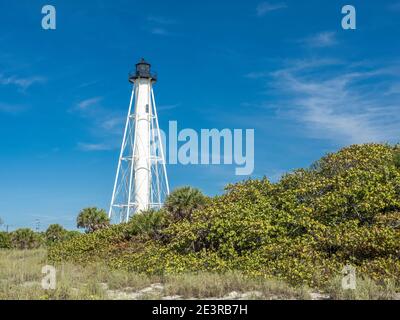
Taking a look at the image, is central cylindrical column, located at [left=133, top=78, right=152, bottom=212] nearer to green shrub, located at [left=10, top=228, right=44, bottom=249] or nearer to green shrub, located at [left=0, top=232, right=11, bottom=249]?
green shrub, located at [left=10, top=228, right=44, bottom=249]

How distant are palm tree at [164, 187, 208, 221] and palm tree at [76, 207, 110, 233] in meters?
14.4

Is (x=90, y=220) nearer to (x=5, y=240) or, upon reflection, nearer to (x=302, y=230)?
(x=5, y=240)

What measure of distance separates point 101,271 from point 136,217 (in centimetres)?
889

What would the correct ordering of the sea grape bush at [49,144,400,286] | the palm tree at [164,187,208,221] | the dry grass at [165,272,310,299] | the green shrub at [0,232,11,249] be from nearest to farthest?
1. the dry grass at [165,272,310,299]
2. the sea grape bush at [49,144,400,286]
3. the palm tree at [164,187,208,221]
4. the green shrub at [0,232,11,249]

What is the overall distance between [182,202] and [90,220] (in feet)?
50.9

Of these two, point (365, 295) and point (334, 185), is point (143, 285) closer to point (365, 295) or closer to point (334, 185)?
point (365, 295)

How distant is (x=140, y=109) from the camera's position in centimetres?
4316

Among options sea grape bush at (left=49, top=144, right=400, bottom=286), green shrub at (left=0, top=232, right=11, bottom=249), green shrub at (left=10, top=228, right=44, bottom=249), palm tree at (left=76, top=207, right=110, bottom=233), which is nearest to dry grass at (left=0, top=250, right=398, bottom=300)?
sea grape bush at (left=49, top=144, right=400, bottom=286)

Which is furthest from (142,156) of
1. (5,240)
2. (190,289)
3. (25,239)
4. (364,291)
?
(364,291)

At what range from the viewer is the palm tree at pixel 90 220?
3944 centimetres

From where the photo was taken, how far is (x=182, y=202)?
26.1 meters

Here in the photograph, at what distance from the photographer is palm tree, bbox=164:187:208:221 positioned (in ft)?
85.3

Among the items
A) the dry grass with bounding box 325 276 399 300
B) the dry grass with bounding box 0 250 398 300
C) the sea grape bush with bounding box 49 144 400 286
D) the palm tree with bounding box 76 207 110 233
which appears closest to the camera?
the dry grass with bounding box 325 276 399 300

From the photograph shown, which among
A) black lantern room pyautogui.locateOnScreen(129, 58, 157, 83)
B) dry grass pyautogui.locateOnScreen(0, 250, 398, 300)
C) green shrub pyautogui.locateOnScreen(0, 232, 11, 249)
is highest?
black lantern room pyautogui.locateOnScreen(129, 58, 157, 83)
